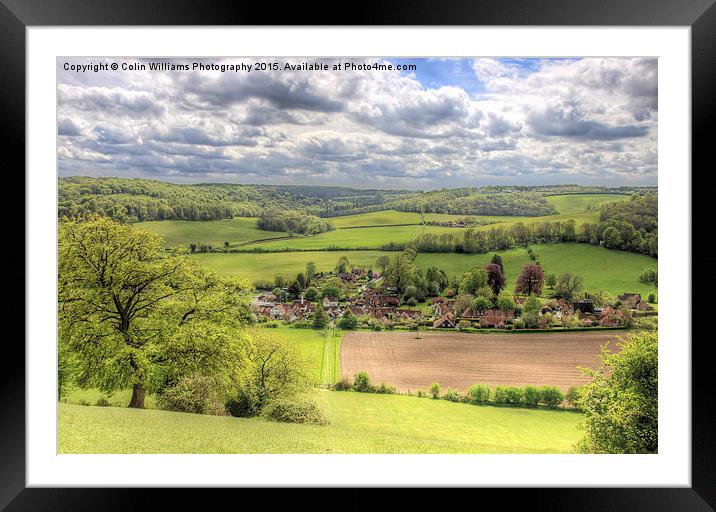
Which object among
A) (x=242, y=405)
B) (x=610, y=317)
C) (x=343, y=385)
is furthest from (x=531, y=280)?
(x=242, y=405)

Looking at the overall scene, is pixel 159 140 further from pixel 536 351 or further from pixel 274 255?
pixel 536 351

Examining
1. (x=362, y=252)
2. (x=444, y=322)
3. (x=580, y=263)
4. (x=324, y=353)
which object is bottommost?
(x=324, y=353)

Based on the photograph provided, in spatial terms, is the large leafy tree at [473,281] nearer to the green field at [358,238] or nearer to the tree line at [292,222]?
the green field at [358,238]

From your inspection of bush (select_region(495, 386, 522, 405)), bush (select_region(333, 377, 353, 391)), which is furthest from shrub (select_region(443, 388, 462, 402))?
bush (select_region(333, 377, 353, 391))
